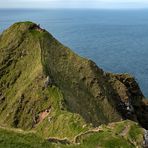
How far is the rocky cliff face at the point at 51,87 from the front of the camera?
70.8 meters

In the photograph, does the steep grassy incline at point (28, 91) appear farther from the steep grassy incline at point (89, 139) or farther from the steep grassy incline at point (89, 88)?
the steep grassy incline at point (89, 139)

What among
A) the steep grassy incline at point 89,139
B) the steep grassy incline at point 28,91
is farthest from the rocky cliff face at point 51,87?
the steep grassy incline at point 89,139

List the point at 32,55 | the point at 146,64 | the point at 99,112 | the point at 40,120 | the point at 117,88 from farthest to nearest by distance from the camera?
1. the point at 146,64
2. the point at 117,88
3. the point at 32,55
4. the point at 99,112
5. the point at 40,120

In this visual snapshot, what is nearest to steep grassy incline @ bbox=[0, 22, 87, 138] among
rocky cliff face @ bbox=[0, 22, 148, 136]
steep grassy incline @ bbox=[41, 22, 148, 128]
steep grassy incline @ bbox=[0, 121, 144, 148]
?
rocky cliff face @ bbox=[0, 22, 148, 136]

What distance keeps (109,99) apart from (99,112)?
9.30m

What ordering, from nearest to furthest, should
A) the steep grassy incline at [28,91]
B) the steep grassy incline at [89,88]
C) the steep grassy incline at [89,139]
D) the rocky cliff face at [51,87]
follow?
the steep grassy incline at [89,139] → the steep grassy incline at [28,91] → the rocky cliff face at [51,87] → the steep grassy incline at [89,88]

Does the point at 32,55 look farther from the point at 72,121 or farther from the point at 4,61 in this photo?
the point at 72,121

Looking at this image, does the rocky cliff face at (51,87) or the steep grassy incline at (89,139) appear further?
the rocky cliff face at (51,87)

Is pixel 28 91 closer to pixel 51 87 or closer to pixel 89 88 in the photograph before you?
pixel 51 87

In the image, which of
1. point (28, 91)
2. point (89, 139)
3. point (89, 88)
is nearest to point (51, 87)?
point (28, 91)

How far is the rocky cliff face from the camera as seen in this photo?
232 ft

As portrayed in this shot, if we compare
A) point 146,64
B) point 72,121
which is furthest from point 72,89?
point 146,64

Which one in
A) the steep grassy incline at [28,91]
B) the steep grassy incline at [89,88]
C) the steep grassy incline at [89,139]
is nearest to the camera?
the steep grassy incline at [89,139]

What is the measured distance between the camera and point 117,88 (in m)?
96.9
